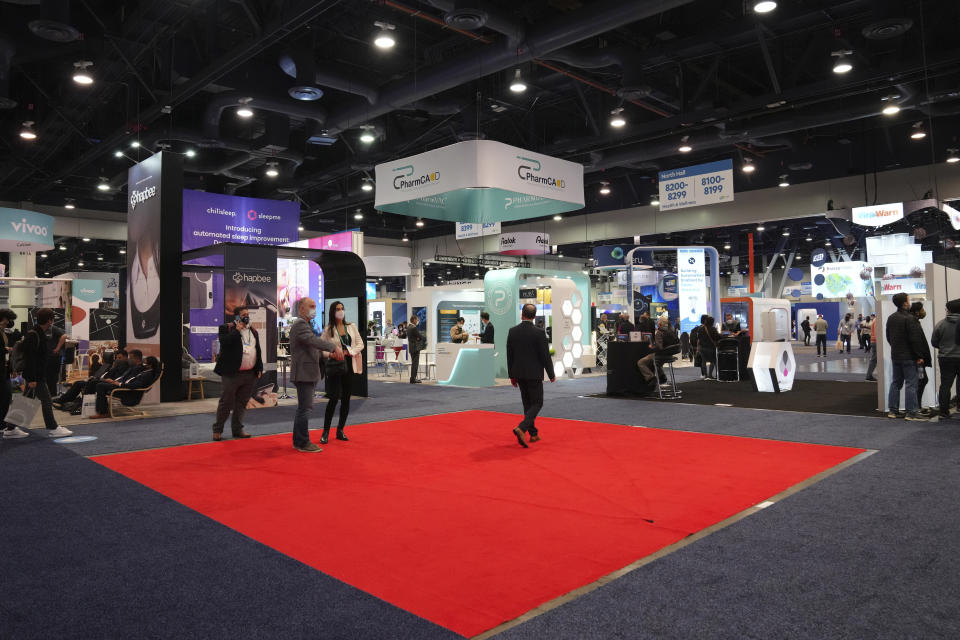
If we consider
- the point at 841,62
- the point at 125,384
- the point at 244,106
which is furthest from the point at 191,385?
the point at 841,62

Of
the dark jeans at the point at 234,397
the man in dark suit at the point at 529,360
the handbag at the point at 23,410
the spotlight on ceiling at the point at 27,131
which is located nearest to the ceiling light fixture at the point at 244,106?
the spotlight on ceiling at the point at 27,131

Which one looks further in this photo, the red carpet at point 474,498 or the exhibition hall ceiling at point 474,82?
the exhibition hall ceiling at point 474,82

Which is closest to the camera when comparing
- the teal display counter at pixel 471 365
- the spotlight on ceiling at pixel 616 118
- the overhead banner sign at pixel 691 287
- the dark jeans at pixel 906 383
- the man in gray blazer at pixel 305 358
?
the man in gray blazer at pixel 305 358

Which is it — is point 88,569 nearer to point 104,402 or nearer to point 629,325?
point 104,402

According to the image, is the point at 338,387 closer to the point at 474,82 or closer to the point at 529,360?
the point at 529,360

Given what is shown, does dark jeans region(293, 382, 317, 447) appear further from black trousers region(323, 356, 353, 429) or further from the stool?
the stool

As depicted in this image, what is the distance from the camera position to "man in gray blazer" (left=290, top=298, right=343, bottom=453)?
590cm

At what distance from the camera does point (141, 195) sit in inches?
431

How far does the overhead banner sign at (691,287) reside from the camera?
18.8 metres

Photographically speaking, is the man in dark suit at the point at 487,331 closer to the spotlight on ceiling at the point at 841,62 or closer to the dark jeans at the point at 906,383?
the dark jeans at the point at 906,383

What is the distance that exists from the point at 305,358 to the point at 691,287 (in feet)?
49.9

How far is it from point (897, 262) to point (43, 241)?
20.6 m

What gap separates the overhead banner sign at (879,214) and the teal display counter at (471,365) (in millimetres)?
8910

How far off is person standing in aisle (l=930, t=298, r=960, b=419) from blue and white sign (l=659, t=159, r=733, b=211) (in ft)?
17.8
